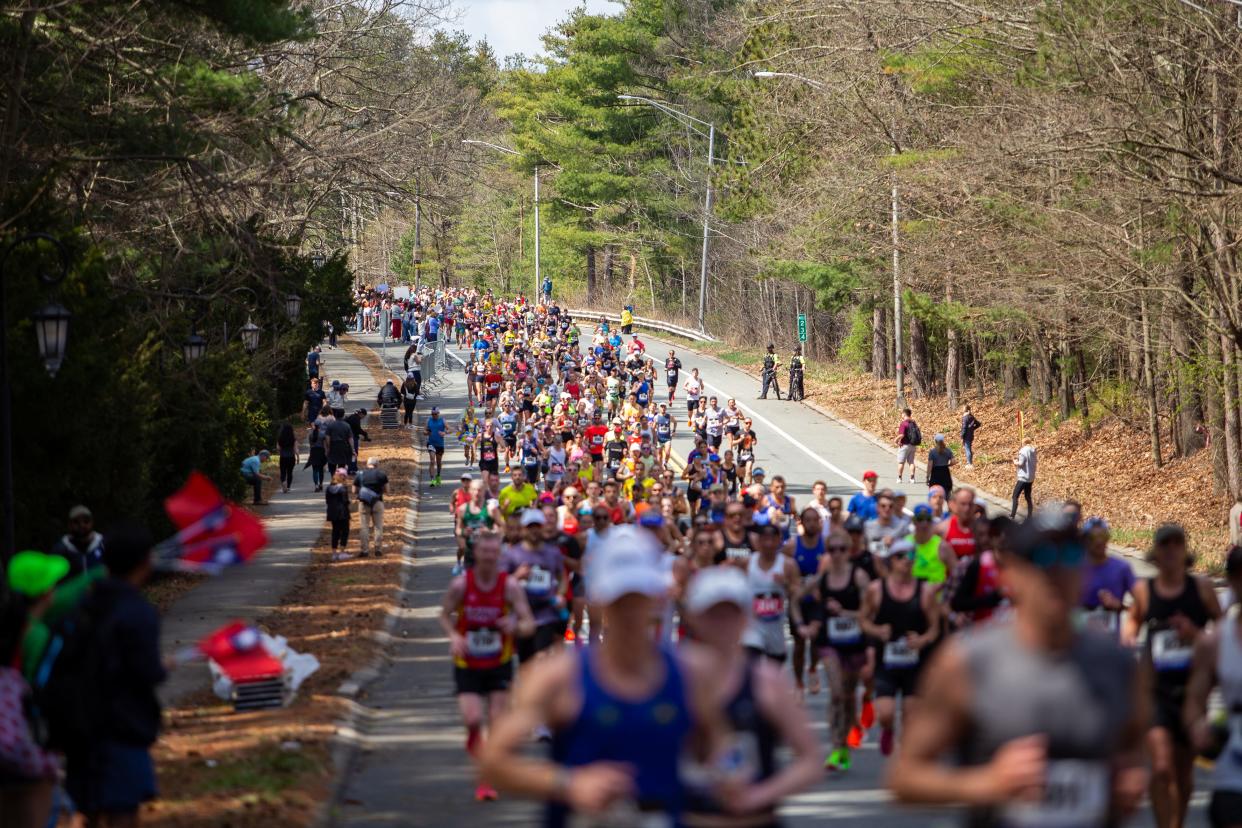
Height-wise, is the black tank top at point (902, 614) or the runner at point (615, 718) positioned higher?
the runner at point (615, 718)

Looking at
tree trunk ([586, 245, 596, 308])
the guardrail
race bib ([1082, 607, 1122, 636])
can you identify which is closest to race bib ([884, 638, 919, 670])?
race bib ([1082, 607, 1122, 636])

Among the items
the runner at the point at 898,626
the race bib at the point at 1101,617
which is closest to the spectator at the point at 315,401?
the runner at the point at 898,626

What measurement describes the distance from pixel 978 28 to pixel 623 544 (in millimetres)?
29085

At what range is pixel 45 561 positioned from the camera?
851 cm

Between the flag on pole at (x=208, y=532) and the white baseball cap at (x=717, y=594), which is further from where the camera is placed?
the flag on pole at (x=208, y=532)

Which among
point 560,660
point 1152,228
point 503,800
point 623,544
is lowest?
point 503,800

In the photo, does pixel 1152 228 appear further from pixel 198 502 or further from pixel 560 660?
pixel 560 660

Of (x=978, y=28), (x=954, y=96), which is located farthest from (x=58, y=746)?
(x=954, y=96)

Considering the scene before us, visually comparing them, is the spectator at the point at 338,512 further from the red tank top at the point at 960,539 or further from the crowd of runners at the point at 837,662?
the red tank top at the point at 960,539

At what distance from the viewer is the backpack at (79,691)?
7562 millimetres

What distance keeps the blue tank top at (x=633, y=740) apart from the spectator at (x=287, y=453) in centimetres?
3081

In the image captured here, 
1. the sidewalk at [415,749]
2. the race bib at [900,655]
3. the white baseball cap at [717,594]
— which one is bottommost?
the sidewalk at [415,749]

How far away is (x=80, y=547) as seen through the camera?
13.3 meters

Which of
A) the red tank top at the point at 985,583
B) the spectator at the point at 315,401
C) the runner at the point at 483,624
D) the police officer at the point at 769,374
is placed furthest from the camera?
the police officer at the point at 769,374
